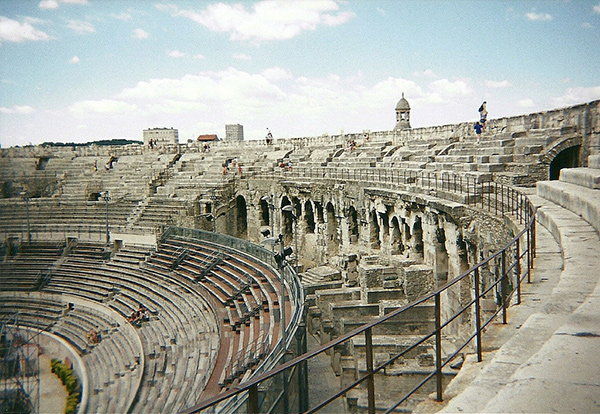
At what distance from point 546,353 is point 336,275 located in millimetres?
15759

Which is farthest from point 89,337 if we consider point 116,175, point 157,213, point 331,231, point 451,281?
point 116,175

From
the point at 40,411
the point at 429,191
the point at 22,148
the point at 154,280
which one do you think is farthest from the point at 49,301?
the point at 22,148

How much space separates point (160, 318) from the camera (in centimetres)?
1866

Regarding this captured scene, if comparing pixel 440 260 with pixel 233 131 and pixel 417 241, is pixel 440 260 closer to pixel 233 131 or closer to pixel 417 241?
pixel 417 241

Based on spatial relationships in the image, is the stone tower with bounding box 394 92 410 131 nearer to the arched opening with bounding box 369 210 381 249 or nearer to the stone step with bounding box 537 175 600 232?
the arched opening with bounding box 369 210 381 249

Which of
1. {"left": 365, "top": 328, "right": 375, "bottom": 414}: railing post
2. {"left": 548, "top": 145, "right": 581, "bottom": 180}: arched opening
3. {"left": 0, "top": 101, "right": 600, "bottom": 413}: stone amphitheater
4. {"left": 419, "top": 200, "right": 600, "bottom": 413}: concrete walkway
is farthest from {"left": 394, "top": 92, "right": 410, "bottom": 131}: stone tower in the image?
{"left": 365, "top": 328, "right": 375, "bottom": 414}: railing post

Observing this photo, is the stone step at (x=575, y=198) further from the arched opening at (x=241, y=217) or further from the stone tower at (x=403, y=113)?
the stone tower at (x=403, y=113)

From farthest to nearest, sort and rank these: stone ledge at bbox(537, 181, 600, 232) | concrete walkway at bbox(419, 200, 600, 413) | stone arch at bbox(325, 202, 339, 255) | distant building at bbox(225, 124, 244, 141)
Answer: distant building at bbox(225, 124, 244, 141) → stone arch at bbox(325, 202, 339, 255) → stone ledge at bbox(537, 181, 600, 232) → concrete walkway at bbox(419, 200, 600, 413)

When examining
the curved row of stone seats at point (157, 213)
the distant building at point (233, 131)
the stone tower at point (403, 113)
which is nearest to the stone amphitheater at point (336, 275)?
the curved row of stone seats at point (157, 213)

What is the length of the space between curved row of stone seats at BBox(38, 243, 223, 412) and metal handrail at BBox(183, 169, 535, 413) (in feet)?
20.0

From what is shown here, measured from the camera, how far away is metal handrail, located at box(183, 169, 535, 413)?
2.89 meters

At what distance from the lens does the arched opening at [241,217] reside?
3141 centimetres

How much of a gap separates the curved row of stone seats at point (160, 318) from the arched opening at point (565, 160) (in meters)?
12.5

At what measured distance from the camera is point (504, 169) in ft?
49.8
